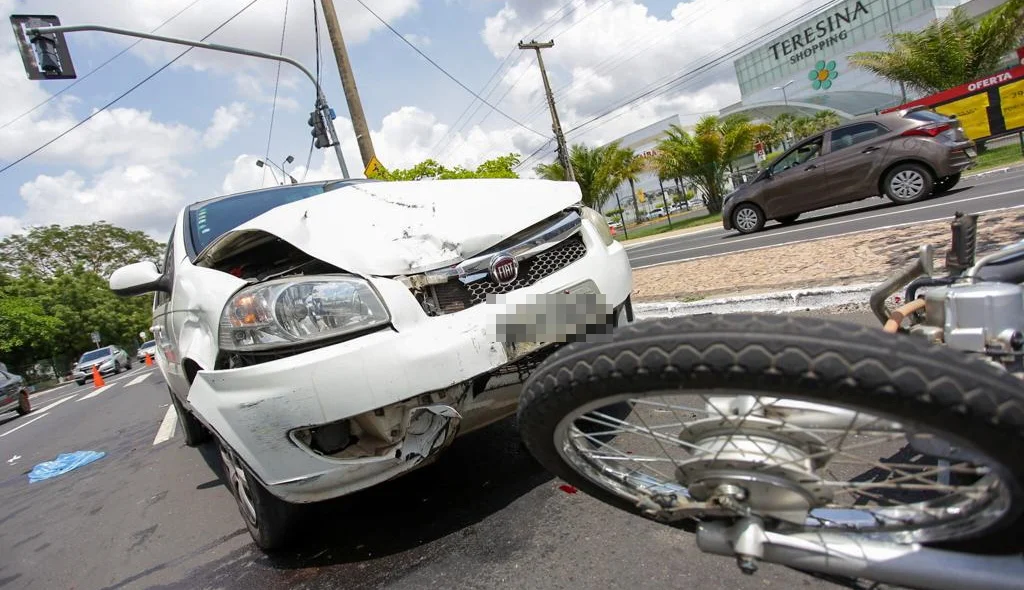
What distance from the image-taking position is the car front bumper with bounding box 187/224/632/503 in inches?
75.5

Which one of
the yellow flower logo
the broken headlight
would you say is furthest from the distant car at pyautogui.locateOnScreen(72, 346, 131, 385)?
the yellow flower logo

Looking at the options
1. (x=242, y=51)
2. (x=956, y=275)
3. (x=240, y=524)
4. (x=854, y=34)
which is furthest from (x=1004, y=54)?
(x=854, y=34)

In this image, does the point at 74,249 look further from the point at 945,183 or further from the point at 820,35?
the point at 820,35

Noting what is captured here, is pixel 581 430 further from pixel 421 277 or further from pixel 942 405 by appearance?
pixel 421 277

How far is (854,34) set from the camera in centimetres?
5556

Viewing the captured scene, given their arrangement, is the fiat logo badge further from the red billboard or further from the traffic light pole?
the red billboard

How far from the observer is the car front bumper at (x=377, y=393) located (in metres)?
1.92

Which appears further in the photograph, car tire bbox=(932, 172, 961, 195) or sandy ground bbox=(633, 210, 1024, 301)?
car tire bbox=(932, 172, 961, 195)

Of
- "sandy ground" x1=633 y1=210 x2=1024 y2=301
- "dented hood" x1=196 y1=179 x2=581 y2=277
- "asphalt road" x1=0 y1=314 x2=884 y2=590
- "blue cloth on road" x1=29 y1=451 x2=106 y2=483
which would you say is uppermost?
"dented hood" x1=196 y1=179 x2=581 y2=277

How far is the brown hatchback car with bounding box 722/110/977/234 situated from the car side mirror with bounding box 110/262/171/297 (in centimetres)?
932

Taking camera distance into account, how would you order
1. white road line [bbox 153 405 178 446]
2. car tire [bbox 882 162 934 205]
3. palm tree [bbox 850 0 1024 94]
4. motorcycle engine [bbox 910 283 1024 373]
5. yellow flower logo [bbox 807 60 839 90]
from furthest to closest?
yellow flower logo [bbox 807 60 839 90] → palm tree [bbox 850 0 1024 94] → car tire [bbox 882 162 934 205] → white road line [bbox 153 405 178 446] → motorcycle engine [bbox 910 283 1024 373]

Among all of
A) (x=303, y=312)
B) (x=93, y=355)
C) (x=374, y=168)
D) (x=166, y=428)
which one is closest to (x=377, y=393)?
(x=303, y=312)

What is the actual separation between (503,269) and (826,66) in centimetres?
6761

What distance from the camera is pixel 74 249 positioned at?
48375 millimetres
